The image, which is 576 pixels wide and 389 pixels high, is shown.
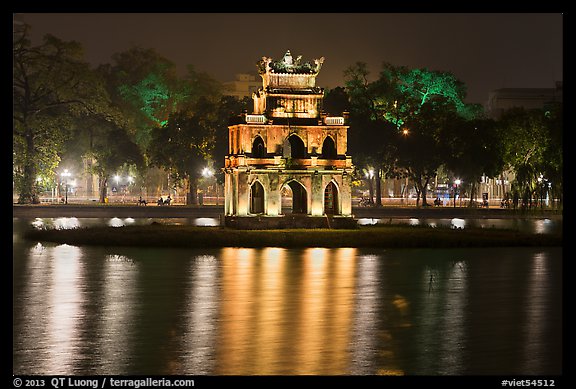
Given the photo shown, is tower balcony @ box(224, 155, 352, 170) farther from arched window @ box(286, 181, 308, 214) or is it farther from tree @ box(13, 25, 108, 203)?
tree @ box(13, 25, 108, 203)

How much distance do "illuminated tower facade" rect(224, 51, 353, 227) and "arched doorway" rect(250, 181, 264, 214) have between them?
0.30ft

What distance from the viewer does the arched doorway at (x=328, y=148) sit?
6750cm

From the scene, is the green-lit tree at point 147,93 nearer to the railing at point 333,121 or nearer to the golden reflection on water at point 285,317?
the railing at point 333,121

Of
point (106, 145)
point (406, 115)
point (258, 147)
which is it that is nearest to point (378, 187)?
point (406, 115)

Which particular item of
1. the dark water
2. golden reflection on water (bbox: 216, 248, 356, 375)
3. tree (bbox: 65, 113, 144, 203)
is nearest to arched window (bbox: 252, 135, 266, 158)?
the dark water

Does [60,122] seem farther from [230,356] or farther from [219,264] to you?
[230,356]

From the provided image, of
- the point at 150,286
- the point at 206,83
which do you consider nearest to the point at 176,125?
the point at 206,83

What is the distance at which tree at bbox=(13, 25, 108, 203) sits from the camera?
10425cm

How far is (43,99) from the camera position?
111625mm

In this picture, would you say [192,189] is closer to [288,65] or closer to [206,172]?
[206,172]

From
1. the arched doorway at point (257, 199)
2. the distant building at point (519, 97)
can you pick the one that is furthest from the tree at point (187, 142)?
the distant building at point (519, 97)

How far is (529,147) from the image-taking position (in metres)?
99.4

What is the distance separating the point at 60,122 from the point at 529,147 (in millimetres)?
48192
